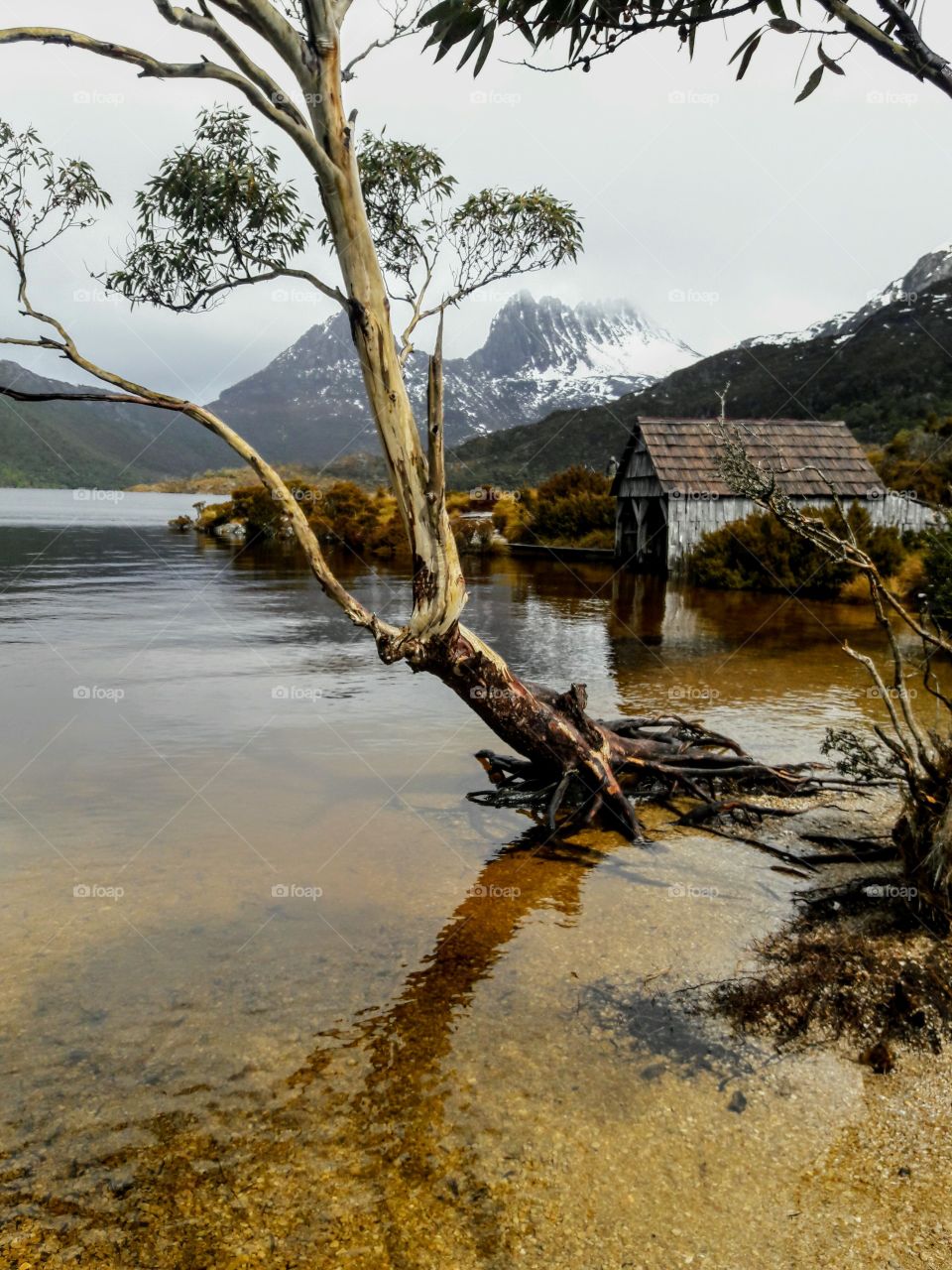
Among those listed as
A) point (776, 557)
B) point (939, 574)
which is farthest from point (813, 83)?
Answer: point (776, 557)

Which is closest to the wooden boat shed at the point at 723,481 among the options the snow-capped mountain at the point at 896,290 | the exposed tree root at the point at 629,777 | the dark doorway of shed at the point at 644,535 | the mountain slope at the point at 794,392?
the dark doorway of shed at the point at 644,535

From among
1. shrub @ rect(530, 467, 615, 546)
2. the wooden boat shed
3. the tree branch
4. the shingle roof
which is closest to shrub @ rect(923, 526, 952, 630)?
the wooden boat shed

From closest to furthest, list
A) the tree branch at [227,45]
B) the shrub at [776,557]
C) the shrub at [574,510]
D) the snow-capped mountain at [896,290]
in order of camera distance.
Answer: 1. the tree branch at [227,45]
2. the shrub at [776,557]
3. the shrub at [574,510]
4. the snow-capped mountain at [896,290]

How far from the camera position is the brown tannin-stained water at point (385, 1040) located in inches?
128

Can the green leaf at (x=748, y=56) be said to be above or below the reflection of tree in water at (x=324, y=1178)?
above

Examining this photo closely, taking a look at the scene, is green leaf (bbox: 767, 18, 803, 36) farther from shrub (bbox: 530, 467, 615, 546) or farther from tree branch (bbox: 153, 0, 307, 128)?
shrub (bbox: 530, 467, 615, 546)

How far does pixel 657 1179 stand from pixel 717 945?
204cm

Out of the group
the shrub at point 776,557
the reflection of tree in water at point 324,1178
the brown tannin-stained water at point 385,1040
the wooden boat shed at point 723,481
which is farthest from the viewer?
the wooden boat shed at point 723,481

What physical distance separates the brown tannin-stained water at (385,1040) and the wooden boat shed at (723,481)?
60.2ft

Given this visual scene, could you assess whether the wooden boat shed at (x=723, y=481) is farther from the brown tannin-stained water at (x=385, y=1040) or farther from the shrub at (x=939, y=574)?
the brown tannin-stained water at (x=385, y=1040)

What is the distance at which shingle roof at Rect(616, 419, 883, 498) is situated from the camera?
27.6 m

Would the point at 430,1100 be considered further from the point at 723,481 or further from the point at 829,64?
the point at 723,481

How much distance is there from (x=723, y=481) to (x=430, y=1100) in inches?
965

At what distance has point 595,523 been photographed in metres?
38.8
